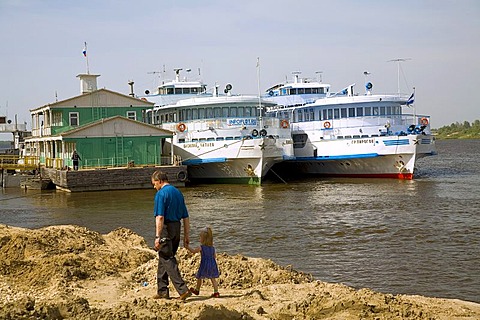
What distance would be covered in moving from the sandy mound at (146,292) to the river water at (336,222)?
104 inches

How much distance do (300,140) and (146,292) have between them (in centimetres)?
3251

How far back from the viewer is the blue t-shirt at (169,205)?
793cm

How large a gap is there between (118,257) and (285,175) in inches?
1288

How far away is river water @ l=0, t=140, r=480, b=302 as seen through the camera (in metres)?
12.3

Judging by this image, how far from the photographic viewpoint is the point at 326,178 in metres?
39.2

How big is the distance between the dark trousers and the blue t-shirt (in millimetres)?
111

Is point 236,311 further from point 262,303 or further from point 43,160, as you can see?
point 43,160

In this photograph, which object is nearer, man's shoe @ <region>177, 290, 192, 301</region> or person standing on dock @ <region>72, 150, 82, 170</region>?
man's shoe @ <region>177, 290, 192, 301</region>

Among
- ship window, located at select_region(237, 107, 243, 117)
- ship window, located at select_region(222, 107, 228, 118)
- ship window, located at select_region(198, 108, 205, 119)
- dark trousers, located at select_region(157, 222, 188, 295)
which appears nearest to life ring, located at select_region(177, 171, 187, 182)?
ship window, located at select_region(198, 108, 205, 119)

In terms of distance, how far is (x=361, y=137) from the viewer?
36.9 m

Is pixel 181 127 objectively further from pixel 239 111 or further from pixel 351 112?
pixel 351 112

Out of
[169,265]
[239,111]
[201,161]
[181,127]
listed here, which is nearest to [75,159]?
[201,161]

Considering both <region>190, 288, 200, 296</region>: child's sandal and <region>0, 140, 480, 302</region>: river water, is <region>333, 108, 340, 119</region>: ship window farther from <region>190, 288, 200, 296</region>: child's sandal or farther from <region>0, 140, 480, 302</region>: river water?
<region>190, 288, 200, 296</region>: child's sandal

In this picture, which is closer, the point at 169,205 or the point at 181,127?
the point at 169,205
